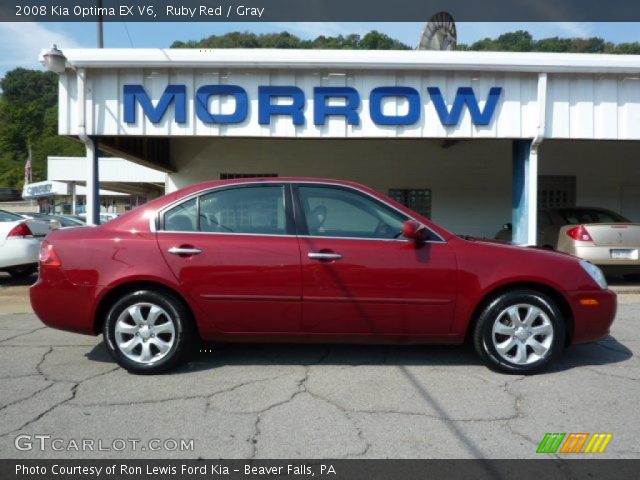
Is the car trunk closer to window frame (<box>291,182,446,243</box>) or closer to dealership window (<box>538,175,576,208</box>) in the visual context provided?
dealership window (<box>538,175,576,208</box>)

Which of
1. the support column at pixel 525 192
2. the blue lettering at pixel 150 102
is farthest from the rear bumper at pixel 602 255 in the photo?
the blue lettering at pixel 150 102

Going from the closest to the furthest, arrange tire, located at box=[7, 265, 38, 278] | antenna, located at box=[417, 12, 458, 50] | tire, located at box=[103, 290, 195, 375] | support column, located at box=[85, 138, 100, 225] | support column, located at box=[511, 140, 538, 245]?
1. tire, located at box=[103, 290, 195, 375]
2. support column, located at box=[85, 138, 100, 225]
3. support column, located at box=[511, 140, 538, 245]
4. tire, located at box=[7, 265, 38, 278]
5. antenna, located at box=[417, 12, 458, 50]

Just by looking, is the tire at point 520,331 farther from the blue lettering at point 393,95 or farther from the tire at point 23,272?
the tire at point 23,272

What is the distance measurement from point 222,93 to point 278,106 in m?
0.94

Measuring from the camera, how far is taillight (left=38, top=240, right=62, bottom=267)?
4125 mm

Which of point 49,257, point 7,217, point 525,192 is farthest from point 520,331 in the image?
point 7,217

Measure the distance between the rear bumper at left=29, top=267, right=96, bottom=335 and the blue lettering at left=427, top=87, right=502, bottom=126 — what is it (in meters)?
6.36

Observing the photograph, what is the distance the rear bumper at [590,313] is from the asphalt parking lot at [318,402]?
333mm

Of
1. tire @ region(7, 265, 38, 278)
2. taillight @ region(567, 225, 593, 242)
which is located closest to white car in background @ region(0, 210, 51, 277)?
tire @ region(7, 265, 38, 278)

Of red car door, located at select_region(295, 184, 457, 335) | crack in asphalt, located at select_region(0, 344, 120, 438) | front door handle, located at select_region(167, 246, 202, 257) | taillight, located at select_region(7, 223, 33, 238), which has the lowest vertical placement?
crack in asphalt, located at select_region(0, 344, 120, 438)

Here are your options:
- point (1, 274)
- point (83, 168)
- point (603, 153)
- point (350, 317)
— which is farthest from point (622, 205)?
point (83, 168)

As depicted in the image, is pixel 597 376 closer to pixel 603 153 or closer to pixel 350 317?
pixel 350 317

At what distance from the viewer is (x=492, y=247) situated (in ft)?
13.6

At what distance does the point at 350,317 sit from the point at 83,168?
30.9m
